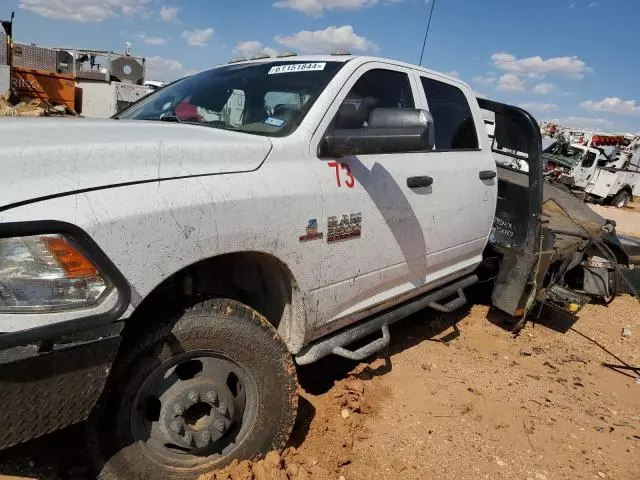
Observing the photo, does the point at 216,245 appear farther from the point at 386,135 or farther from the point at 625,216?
the point at 625,216

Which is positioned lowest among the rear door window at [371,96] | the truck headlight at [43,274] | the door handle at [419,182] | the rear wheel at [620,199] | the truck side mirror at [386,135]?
the rear wheel at [620,199]

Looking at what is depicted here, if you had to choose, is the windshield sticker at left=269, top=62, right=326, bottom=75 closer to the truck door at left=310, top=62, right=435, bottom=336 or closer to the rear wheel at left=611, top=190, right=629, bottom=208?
the truck door at left=310, top=62, right=435, bottom=336

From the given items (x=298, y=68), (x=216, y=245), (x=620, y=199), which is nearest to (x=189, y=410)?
(x=216, y=245)

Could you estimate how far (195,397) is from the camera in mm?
2016

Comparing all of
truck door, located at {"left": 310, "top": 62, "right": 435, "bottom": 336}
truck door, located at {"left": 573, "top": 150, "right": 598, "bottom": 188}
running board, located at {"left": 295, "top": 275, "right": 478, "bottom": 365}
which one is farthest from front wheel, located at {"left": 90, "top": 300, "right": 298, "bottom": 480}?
truck door, located at {"left": 573, "top": 150, "right": 598, "bottom": 188}

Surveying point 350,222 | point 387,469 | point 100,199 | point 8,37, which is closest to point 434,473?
point 387,469

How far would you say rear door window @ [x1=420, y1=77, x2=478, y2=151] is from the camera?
348 cm

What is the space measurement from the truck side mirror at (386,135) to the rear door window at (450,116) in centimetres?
109

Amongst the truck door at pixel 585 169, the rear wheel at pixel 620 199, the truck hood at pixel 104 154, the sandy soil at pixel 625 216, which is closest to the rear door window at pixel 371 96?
the truck hood at pixel 104 154

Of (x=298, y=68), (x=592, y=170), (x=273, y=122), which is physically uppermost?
(x=298, y=68)

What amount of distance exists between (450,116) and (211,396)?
2656 mm

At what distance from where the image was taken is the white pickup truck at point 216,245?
1.58 meters

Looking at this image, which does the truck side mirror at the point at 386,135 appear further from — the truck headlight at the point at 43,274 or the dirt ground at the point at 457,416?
the dirt ground at the point at 457,416

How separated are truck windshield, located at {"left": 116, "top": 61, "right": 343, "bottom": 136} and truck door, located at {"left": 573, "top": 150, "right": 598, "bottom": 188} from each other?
18904mm
